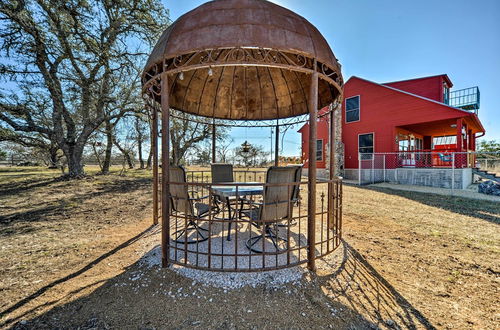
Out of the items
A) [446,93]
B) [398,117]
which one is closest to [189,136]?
[398,117]

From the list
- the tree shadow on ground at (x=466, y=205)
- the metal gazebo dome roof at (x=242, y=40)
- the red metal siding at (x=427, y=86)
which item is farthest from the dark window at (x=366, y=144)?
the metal gazebo dome roof at (x=242, y=40)

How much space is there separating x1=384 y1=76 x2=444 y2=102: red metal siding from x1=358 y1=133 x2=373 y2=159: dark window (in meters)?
5.71

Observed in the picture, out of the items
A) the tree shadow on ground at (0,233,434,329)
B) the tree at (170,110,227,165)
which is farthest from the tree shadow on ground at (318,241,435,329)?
the tree at (170,110,227,165)

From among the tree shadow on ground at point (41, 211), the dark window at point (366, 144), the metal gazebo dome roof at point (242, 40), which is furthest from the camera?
the dark window at point (366, 144)

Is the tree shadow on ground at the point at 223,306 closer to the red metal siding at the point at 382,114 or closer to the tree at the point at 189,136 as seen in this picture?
the red metal siding at the point at 382,114

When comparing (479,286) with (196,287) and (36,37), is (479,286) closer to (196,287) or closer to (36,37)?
(196,287)

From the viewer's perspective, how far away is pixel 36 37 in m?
8.14

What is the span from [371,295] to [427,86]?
59.2 feet

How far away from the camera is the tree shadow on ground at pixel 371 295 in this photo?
1952 mm

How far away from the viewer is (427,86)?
572 inches

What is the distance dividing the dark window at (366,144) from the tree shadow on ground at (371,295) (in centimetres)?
1219

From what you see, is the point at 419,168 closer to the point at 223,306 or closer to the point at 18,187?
the point at 223,306

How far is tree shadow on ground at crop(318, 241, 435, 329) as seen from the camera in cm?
195

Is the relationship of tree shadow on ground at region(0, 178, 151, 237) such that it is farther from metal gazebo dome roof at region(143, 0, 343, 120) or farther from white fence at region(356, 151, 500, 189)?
white fence at region(356, 151, 500, 189)
